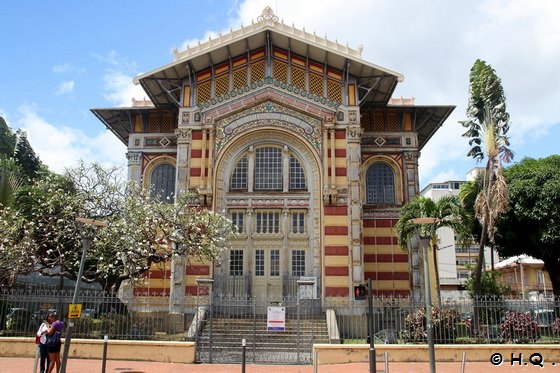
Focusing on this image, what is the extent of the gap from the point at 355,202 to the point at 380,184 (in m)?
5.33

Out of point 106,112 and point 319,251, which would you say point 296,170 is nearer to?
point 319,251

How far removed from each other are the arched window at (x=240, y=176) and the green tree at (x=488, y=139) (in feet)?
34.8

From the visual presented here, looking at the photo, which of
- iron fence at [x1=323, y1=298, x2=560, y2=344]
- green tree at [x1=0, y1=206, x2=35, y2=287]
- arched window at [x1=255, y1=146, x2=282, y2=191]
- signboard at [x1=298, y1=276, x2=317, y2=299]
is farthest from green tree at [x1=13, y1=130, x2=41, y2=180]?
iron fence at [x1=323, y1=298, x2=560, y2=344]

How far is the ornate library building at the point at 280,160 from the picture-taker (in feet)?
82.1

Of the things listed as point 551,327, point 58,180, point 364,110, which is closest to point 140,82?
point 58,180

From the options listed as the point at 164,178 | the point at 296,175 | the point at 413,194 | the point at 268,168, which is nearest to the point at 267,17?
the point at 268,168

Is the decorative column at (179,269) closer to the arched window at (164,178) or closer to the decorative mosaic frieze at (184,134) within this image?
the decorative mosaic frieze at (184,134)

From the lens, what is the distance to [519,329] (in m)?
18.1

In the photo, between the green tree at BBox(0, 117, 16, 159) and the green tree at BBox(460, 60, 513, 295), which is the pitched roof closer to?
the green tree at BBox(460, 60, 513, 295)

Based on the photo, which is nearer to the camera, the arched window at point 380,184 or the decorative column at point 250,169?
the decorative column at point 250,169

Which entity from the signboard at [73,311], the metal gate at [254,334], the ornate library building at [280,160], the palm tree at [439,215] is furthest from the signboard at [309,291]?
the signboard at [73,311]

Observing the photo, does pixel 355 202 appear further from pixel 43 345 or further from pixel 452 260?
pixel 452 260

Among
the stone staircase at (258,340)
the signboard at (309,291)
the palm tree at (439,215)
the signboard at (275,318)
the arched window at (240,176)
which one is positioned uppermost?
the arched window at (240,176)

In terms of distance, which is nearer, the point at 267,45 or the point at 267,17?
the point at 267,17
